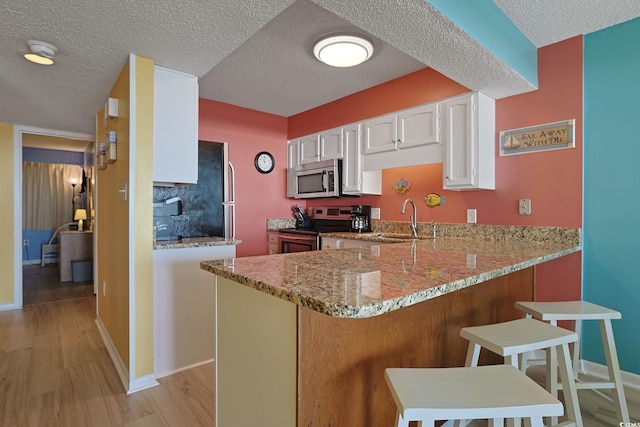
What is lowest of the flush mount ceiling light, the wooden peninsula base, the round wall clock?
the wooden peninsula base

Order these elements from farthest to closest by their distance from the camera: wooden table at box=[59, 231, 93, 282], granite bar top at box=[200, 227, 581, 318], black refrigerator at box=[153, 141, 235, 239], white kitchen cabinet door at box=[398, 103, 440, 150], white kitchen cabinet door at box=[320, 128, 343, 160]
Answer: wooden table at box=[59, 231, 93, 282] → white kitchen cabinet door at box=[320, 128, 343, 160] → black refrigerator at box=[153, 141, 235, 239] → white kitchen cabinet door at box=[398, 103, 440, 150] → granite bar top at box=[200, 227, 581, 318]

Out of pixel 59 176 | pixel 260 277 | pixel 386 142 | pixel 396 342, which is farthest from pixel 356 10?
pixel 59 176

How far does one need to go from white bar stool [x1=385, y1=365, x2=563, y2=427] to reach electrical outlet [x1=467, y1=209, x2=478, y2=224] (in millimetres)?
1997

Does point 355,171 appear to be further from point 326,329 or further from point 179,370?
point 326,329

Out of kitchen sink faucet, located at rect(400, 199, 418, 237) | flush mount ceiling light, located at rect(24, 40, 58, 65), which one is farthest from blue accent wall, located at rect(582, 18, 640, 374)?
flush mount ceiling light, located at rect(24, 40, 58, 65)

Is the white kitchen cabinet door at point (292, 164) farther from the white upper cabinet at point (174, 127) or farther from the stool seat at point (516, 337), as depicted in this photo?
the stool seat at point (516, 337)

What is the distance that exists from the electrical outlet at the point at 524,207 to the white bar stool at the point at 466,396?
187 cm

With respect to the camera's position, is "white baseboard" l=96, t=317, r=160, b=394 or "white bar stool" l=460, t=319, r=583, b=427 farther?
"white baseboard" l=96, t=317, r=160, b=394

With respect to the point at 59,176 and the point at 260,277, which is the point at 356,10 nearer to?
the point at 260,277

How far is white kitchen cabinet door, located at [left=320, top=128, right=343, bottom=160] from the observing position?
11.9 feet

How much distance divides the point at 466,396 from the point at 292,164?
3729 millimetres

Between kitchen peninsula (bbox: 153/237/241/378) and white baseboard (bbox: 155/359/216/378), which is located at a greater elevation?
kitchen peninsula (bbox: 153/237/241/378)

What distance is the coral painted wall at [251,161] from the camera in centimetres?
385

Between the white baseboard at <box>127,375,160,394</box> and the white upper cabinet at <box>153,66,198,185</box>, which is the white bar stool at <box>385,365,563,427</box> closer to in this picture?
the white baseboard at <box>127,375,160,394</box>
